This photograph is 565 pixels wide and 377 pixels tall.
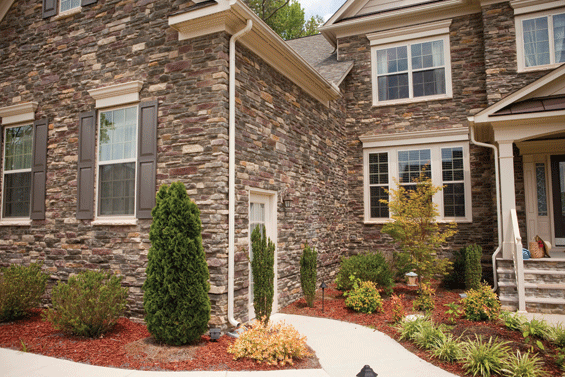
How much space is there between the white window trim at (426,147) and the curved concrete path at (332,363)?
5462mm

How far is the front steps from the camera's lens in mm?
7452

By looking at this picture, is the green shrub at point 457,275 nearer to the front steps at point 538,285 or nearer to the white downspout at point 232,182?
the front steps at point 538,285

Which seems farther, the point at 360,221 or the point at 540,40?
the point at 360,221

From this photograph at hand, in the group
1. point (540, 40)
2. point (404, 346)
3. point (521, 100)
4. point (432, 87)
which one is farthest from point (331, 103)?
point (404, 346)

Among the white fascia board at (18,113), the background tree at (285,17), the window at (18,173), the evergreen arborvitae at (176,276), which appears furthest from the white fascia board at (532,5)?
the background tree at (285,17)

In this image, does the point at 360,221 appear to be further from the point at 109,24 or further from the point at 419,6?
the point at 109,24

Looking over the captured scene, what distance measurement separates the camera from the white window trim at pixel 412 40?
11352mm

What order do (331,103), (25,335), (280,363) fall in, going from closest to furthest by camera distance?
1. (280,363)
2. (25,335)
3. (331,103)

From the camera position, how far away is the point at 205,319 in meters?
5.59

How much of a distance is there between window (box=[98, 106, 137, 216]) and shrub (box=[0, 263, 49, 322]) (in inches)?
62.4

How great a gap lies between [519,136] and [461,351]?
211 inches

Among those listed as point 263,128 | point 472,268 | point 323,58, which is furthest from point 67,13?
point 472,268

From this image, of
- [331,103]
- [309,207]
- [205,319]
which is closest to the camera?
[205,319]

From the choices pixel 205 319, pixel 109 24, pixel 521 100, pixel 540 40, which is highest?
pixel 540 40
